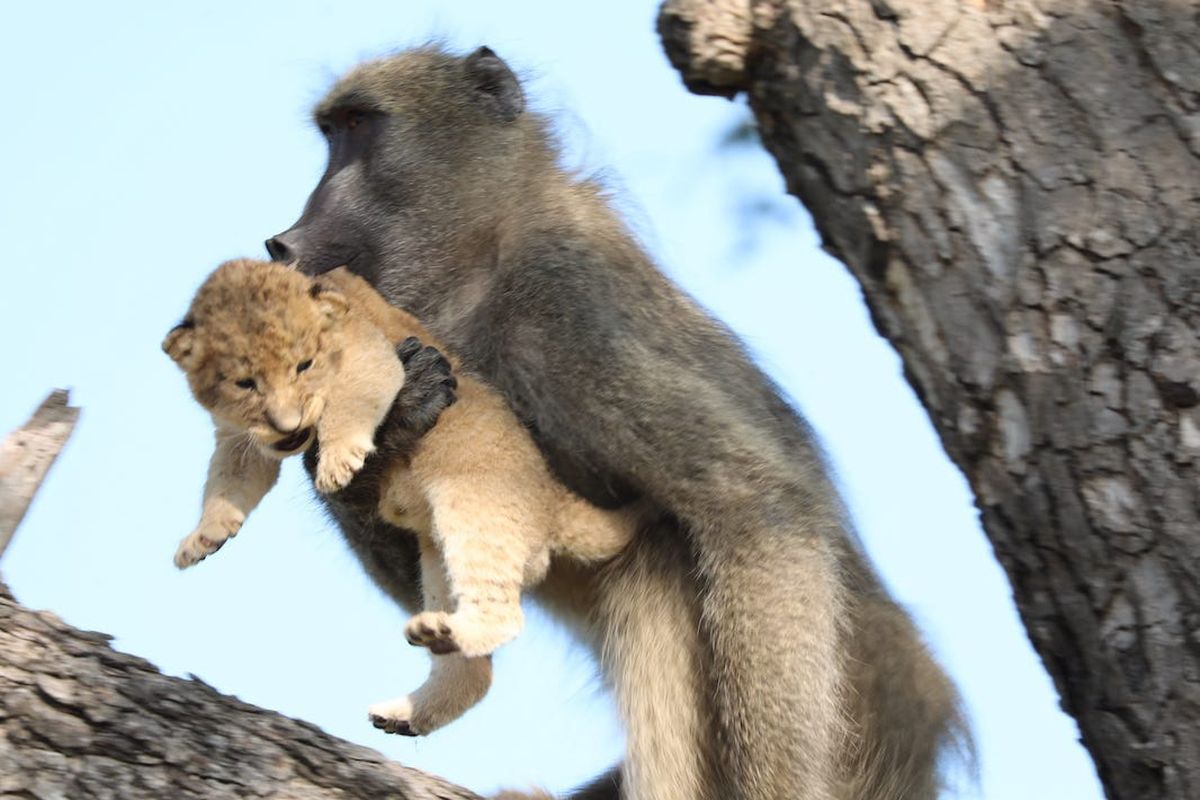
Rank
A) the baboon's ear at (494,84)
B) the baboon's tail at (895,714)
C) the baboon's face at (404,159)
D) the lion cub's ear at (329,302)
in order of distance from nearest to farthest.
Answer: the lion cub's ear at (329,302)
the baboon's tail at (895,714)
the baboon's face at (404,159)
the baboon's ear at (494,84)

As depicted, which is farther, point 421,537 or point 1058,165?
point 421,537

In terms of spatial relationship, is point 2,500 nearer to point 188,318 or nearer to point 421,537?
point 188,318

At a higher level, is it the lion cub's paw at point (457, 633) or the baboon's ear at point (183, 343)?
the baboon's ear at point (183, 343)

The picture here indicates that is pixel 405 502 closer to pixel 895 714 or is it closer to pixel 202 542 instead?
pixel 202 542

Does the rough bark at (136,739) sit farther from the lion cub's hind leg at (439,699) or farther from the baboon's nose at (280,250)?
the baboon's nose at (280,250)

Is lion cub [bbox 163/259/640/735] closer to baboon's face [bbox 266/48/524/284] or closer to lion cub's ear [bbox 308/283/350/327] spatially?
lion cub's ear [bbox 308/283/350/327]

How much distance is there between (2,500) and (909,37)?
9.38 feet

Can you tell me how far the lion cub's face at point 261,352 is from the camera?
15.8 ft

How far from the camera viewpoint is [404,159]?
637 cm

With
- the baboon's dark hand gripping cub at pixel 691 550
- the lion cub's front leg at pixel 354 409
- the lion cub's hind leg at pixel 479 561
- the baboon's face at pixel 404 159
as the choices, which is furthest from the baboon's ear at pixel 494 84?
the lion cub's hind leg at pixel 479 561

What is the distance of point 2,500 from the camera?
4.71 metres

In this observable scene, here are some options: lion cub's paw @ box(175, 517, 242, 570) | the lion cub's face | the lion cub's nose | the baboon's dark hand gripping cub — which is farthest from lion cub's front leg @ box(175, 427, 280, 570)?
the baboon's dark hand gripping cub

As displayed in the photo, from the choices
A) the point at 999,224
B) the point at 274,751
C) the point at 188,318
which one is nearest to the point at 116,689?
the point at 274,751

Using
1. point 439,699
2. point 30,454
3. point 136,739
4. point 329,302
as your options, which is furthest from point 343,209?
point 136,739
